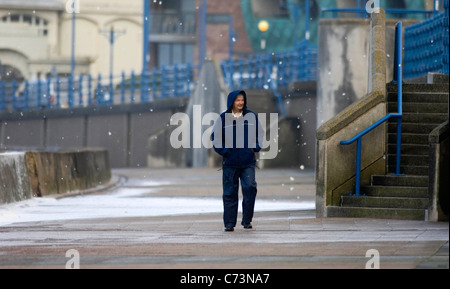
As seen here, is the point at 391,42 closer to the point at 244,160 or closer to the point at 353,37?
the point at 353,37

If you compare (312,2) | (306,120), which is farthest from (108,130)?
(312,2)

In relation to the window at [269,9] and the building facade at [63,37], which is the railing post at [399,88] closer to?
the window at [269,9]

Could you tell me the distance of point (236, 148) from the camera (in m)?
13.3

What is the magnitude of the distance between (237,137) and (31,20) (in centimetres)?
8584

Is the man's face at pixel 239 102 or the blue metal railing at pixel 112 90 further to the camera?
the blue metal railing at pixel 112 90

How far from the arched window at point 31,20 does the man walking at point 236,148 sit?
8342cm

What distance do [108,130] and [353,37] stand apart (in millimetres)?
22337

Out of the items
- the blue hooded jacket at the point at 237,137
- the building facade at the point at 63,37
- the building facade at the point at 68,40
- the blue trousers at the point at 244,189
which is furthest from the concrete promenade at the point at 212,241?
the building facade at the point at 63,37

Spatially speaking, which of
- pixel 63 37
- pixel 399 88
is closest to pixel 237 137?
pixel 399 88

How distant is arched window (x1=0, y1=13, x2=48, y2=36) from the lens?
9519 cm

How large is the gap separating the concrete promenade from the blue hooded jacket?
0.83 metres

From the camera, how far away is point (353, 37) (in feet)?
87.7

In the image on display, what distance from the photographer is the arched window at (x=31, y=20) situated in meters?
95.2

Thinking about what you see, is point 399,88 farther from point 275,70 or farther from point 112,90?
point 112,90
